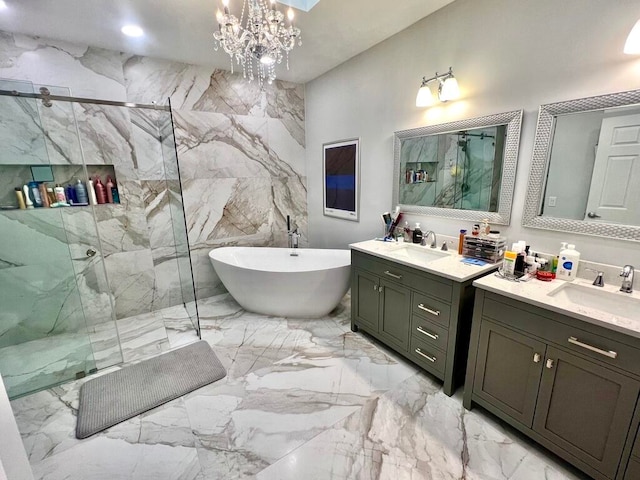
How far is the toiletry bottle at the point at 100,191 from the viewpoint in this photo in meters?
2.84

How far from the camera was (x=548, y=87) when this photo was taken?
172 cm

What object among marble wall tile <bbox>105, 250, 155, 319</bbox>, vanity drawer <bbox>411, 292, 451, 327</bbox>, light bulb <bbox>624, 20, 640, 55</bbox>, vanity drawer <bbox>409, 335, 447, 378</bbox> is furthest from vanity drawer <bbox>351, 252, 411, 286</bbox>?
marble wall tile <bbox>105, 250, 155, 319</bbox>

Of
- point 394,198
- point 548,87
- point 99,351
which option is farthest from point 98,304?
point 548,87

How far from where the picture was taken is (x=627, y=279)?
1.48m

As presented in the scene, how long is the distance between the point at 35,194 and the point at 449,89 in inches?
137

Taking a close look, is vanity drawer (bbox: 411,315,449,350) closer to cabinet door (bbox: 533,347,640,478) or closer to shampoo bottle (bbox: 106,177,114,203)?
Answer: cabinet door (bbox: 533,347,640,478)

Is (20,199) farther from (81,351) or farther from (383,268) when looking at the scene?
(383,268)

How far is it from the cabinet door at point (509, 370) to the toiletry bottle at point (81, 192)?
3397mm

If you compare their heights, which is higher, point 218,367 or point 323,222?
point 323,222

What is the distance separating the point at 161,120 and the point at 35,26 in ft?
3.36

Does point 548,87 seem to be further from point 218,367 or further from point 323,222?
point 218,367

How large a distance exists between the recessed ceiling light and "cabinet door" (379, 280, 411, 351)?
2.80 meters

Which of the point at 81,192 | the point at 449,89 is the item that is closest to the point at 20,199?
the point at 81,192

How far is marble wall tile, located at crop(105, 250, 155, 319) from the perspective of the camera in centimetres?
303
